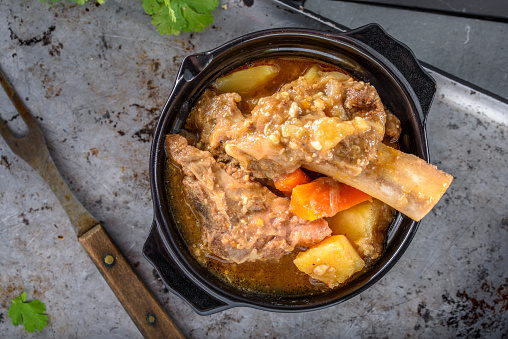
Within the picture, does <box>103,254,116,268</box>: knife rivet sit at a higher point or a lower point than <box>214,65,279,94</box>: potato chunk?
lower

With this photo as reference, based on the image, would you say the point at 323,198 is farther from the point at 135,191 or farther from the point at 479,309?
the point at 479,309

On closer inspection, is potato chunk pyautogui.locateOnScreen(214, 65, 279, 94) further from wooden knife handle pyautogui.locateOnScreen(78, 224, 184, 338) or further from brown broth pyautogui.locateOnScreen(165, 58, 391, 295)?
wooden knife handle pyautogui.locateOnScreen(78, 224, 184, 338)

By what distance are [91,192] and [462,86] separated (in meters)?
2.51

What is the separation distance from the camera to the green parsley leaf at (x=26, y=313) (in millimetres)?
2605

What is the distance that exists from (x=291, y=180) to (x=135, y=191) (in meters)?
1.16

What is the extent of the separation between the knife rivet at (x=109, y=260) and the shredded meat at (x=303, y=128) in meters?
1.09

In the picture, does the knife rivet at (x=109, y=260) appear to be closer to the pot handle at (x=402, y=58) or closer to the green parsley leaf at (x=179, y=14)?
the green parsley leaf at (x=179, y=14)

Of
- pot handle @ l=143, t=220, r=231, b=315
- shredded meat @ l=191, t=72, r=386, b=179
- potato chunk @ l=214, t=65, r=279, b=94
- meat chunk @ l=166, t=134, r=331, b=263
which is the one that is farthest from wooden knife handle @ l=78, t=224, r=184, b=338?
potato chunk @ l=214, t=65, r=279, b=94

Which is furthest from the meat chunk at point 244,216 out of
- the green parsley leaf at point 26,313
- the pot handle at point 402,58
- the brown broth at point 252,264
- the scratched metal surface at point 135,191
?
the green parsley leaf at point 26,313

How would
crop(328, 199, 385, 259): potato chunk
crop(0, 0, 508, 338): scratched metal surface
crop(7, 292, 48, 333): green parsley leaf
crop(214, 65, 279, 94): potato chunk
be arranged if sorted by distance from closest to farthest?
crop(328, 199, 385, 259): potato chunk → crop(214, 65, 279, 94): potato chunk → crop(0, 0, 508, 338): scratched metal surface → crop(7, 292, 48, 333): green parsley leaf

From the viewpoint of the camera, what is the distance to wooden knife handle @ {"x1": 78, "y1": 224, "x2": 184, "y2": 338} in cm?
250

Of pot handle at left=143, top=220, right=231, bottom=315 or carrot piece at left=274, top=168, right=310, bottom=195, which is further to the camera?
pot handle at left=143, top=220, right=231, bottom=315

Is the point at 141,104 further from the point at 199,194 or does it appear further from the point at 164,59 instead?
the point at 199,194

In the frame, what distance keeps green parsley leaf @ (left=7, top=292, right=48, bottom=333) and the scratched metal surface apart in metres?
0.08
